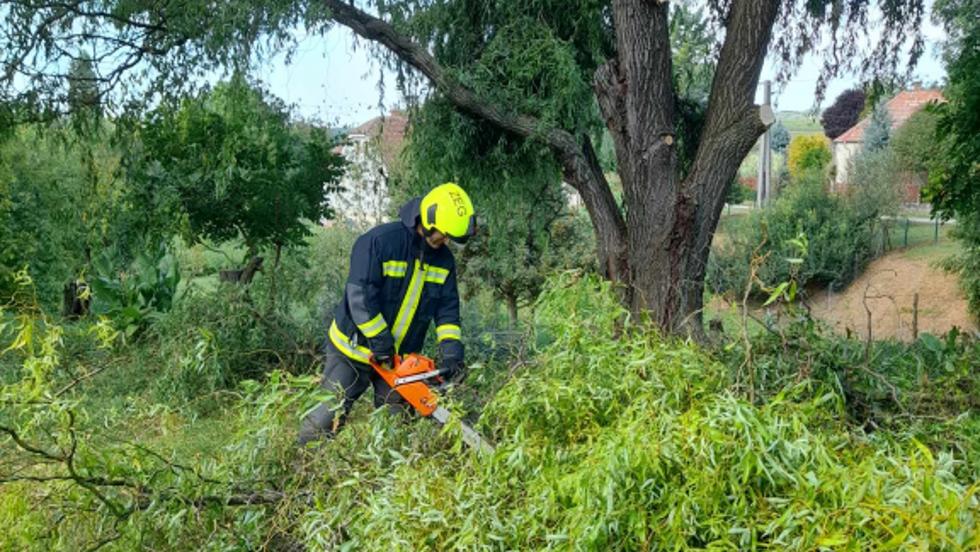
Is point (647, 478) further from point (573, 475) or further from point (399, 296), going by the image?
point (399, 296)

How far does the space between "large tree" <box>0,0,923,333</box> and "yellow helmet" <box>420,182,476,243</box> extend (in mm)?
2433

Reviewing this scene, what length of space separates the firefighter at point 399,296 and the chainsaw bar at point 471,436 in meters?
0.63

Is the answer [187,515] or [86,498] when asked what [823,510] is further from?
[86,498]

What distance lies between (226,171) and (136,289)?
1.46m

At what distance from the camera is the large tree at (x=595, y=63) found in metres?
7.23

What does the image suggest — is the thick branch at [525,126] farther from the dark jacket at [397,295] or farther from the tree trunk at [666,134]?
the dark jacket at [397,295]

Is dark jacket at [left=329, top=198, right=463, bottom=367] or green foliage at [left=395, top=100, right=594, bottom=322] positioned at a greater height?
green foliage at [left=395, top=100, right=594, bottom=322]

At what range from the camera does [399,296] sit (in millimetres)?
4910

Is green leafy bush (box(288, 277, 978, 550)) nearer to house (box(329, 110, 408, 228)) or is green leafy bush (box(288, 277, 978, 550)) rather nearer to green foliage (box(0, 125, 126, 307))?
green foliage (box(0, 125, 126, 307))

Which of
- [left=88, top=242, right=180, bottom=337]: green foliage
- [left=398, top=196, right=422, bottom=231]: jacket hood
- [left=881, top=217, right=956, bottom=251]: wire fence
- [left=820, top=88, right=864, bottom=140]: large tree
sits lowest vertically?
[left=881, top=217, right=956, bottom=251]: wire fence

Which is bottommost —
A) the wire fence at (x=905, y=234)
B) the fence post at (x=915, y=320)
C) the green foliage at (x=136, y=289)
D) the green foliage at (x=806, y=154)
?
the wire fence at (x=905, y=234)

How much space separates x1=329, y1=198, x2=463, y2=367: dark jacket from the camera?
469 centimetres

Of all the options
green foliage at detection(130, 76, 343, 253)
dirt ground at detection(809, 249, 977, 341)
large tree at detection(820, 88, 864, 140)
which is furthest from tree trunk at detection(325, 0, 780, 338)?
large tree at detection(820, 88, 864, 140)

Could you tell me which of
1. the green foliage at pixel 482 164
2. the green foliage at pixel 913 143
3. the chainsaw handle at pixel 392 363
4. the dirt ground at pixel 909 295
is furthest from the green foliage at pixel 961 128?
the green foliage at pixel 913 143
